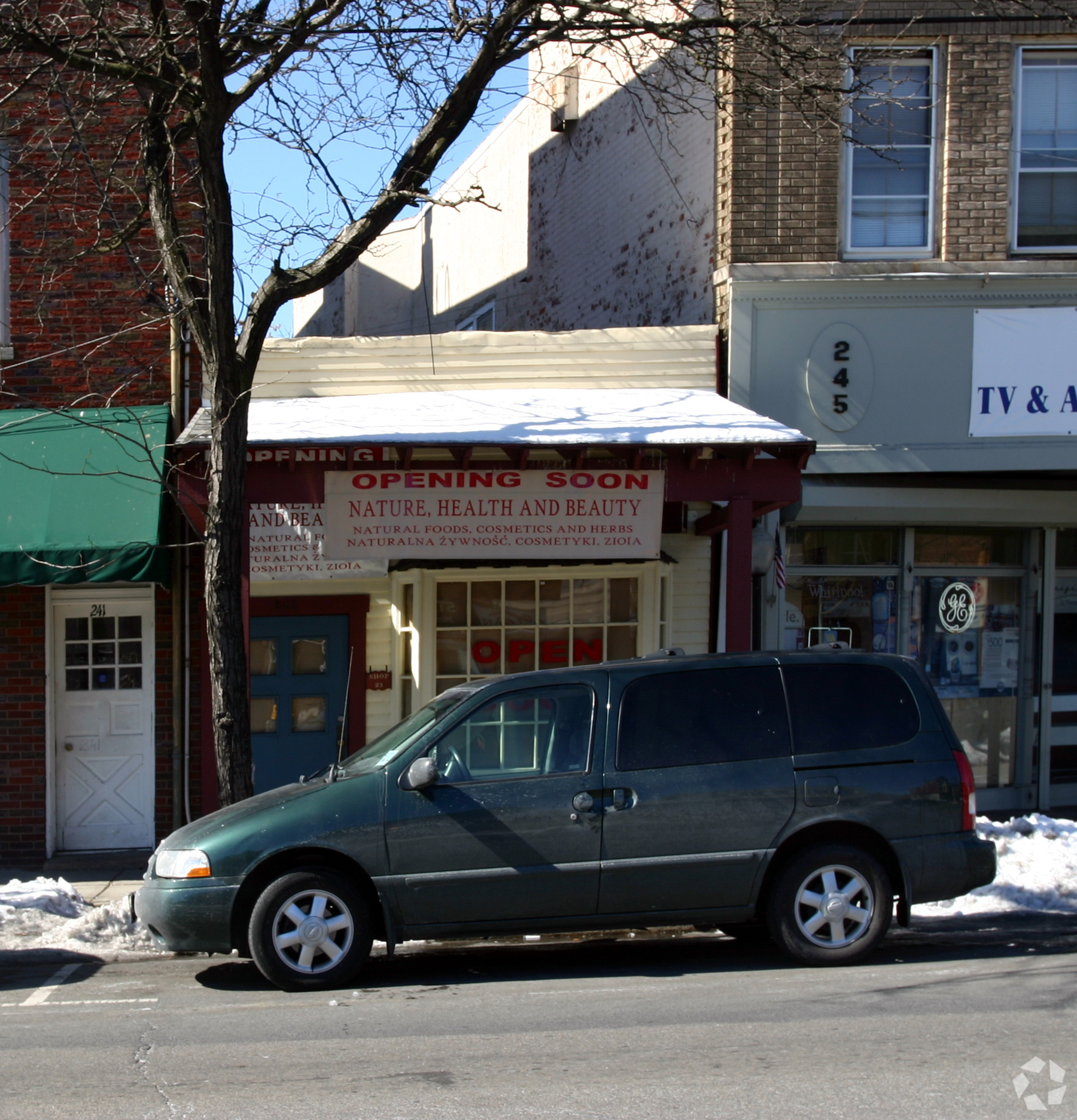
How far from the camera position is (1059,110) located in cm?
1109

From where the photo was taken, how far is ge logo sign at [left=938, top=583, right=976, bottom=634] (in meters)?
11.5

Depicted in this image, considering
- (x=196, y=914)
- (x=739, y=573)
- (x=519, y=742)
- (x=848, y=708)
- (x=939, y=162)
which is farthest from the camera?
(x=939, y=162)

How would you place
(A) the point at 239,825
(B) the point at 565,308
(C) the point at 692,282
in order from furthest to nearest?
(B) the point at 565,308 < (C) the point at 692,282 < (A) the point at 239,825

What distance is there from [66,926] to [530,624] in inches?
181

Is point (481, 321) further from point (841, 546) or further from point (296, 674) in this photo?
point (296, 674)

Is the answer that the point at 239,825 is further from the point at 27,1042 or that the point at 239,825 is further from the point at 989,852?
the point at 989,852

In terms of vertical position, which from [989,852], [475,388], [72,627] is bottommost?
[989,852]

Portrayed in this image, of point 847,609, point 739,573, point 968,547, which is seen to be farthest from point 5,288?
point 968,547

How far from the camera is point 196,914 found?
20.4ft

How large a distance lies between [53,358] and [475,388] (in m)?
3.54

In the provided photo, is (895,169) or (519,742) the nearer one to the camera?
(519,742)

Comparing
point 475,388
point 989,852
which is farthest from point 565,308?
point 989,852

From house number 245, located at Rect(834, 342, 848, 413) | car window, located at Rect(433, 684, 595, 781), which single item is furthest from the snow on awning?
car window, located at Rect(433, 684, 595, 781)

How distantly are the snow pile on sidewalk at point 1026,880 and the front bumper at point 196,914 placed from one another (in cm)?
426
